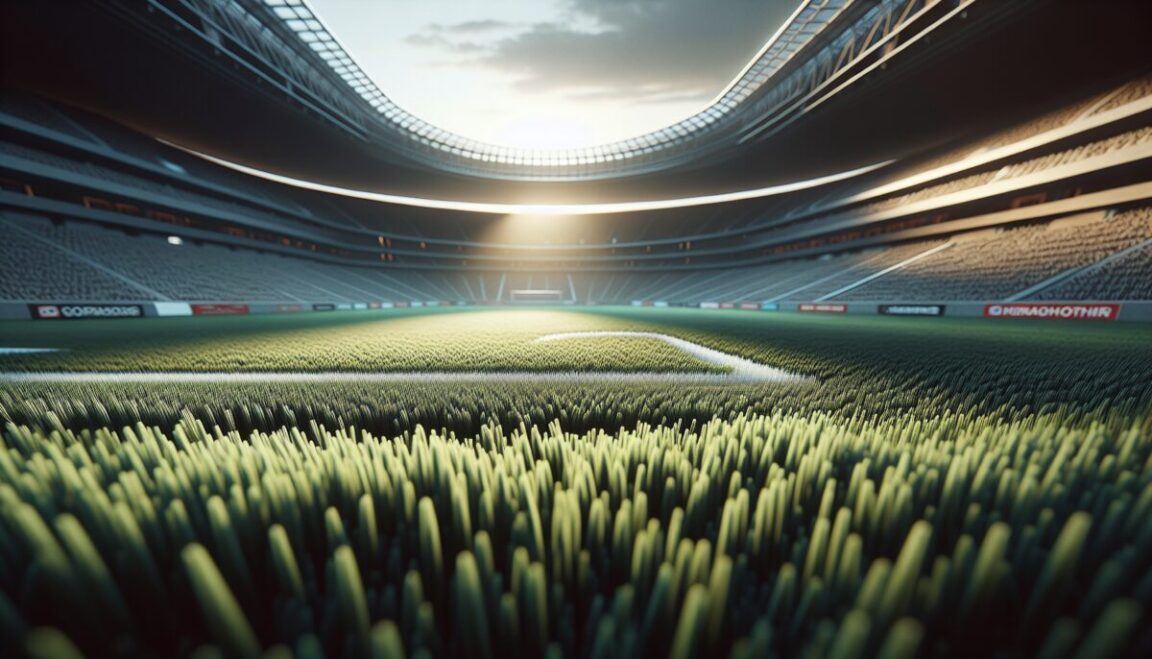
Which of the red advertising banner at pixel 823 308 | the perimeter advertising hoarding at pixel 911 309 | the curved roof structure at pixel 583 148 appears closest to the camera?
the curved roof structure at pixel 583 148

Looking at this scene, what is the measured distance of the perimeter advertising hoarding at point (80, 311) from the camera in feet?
56.1

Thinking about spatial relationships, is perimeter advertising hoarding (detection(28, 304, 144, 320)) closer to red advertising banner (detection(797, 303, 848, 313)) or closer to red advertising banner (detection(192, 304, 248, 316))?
red advertising banner (detection(192, 304, 248, 316))

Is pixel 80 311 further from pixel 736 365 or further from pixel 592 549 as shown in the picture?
pixel 592 549

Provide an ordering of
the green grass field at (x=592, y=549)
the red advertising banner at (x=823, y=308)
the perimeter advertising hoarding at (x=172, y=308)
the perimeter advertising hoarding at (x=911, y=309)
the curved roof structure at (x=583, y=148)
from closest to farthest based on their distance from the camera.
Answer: the green grass field at (x=592, y=549)
the curved roof structure at (x=583, y=148)
the perimeter advertising hoarding at (x=911, y=309)
the perimeter advertising hoarding at (x=172, y=308)
the red advertising banner at (x=823, y=308)

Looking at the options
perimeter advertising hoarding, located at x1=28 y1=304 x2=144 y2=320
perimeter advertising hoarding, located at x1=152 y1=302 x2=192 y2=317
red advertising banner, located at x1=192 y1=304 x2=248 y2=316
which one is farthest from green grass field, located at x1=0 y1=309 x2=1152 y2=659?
red advertising banner, located at x1=192 y1=304 x2=248 y2=316

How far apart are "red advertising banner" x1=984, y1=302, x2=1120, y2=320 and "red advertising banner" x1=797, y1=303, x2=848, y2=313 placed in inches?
301

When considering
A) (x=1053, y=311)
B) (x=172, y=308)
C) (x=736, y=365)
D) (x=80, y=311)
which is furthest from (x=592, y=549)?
(x=172, y=308)

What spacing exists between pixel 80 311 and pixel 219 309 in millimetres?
6030

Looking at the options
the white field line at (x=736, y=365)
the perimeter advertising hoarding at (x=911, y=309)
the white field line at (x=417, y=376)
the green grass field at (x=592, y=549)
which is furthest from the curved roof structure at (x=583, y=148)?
the green grass field at (x=592, y=549)

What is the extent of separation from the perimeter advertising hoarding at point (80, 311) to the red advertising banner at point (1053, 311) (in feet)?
146

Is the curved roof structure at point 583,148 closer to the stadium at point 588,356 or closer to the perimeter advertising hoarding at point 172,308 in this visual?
the stadium at point 588,356

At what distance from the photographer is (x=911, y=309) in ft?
72.8

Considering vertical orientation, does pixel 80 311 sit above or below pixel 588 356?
below

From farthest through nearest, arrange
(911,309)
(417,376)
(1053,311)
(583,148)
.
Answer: (583,148), (911,309), (1053,311), (417,376)
